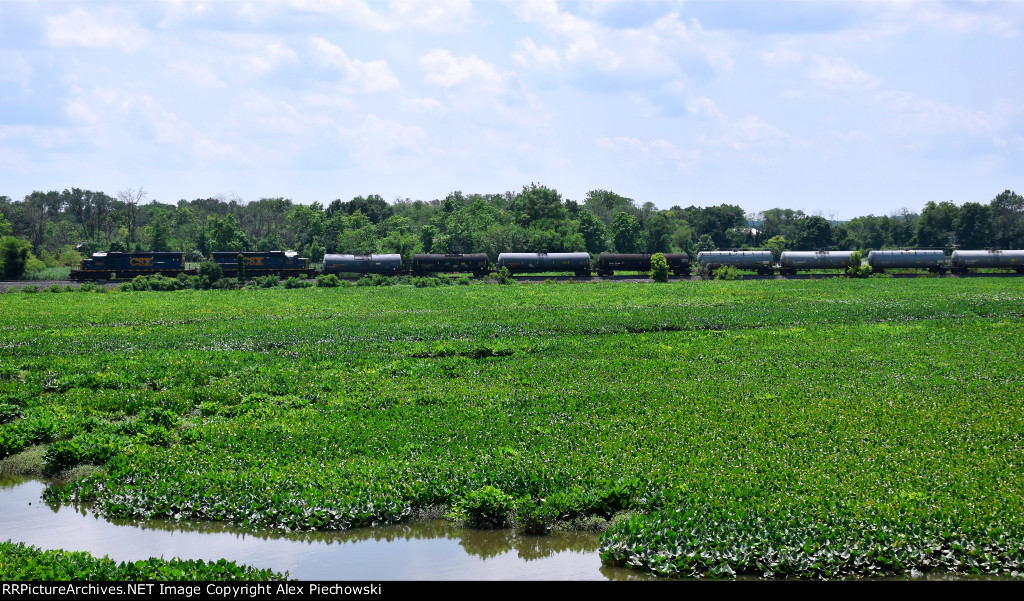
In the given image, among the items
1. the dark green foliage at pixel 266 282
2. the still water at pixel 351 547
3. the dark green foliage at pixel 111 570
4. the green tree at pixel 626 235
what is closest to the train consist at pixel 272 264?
the dark green foliage at pixel 266 282

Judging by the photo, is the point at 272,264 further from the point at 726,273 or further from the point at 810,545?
the point at 810,545

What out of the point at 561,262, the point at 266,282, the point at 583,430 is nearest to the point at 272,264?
the point at 266,282

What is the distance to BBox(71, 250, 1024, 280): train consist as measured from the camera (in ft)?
282

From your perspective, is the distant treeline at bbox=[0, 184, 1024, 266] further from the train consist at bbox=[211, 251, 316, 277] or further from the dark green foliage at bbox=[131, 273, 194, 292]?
the dark green foliage at bbox=[131, 273, 194, 292]

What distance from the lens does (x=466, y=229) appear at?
11762cm

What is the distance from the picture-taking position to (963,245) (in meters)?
135

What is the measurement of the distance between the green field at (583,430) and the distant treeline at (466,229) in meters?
66.2

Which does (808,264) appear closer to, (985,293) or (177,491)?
(985,293)

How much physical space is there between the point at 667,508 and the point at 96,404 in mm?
18725

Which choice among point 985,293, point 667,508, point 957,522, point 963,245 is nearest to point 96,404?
point 667,508

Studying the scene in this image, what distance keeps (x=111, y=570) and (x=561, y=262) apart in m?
76.0

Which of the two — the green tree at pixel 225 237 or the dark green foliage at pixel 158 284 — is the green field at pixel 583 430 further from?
the green tree at pixel 225 237

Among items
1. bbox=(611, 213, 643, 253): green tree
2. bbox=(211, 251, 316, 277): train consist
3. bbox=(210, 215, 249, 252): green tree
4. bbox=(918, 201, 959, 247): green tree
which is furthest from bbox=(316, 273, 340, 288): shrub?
bbox=(918, 201, 959, 247): green tree
